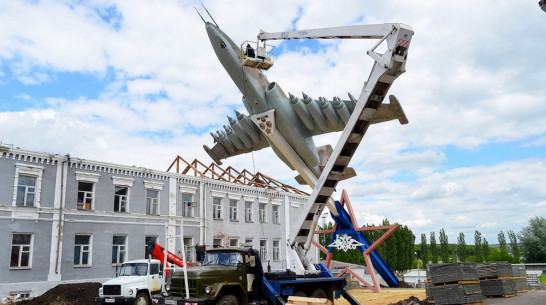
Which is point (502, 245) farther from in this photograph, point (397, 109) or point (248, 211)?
point (397, 109)

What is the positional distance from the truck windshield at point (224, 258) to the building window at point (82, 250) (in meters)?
13.7

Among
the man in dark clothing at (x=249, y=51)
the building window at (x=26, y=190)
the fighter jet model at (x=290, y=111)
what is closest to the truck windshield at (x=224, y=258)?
the fighter jet model at (x=290, y=111)

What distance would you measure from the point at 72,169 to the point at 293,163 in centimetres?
1400

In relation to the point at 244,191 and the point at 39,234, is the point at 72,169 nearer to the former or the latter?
the point at 39,234

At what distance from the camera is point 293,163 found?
1859 cm

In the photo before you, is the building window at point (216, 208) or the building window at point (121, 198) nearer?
the building window at point (121, 198)

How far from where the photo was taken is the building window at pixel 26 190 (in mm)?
23469

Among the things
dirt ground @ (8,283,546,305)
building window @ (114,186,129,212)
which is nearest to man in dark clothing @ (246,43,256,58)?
dirt ground @ (8,283,546,305)

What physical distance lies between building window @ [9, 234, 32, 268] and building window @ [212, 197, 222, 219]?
12.4 metres

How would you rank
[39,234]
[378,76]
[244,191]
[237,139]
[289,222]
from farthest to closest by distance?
[289,222]
[244,191]
[39,234]
[237,139]
[378,76]

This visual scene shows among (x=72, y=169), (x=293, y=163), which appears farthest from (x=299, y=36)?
(x=72, y=169)

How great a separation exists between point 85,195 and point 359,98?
59.4ft

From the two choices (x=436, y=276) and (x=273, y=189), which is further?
(x=273, y=189)

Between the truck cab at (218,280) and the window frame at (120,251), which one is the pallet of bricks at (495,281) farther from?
the window frame at (120,251)
